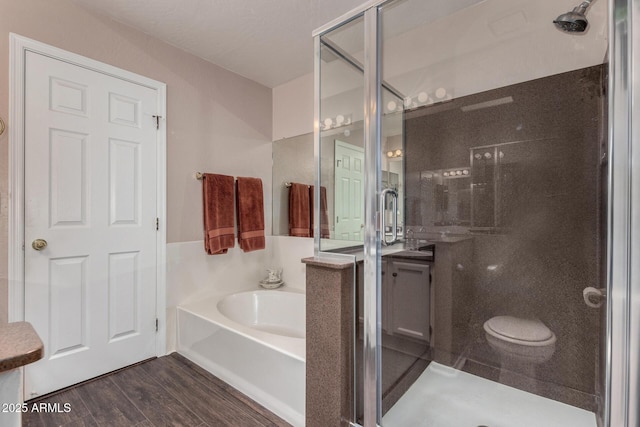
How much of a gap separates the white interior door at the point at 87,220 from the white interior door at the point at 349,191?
1503 mm

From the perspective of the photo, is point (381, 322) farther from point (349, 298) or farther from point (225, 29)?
point (225, 29)

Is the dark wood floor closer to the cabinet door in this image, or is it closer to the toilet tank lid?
the cabinet door

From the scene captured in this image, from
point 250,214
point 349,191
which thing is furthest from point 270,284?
point 349,191

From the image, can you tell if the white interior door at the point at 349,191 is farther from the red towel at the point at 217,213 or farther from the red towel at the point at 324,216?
the red towel at the point at 217,213

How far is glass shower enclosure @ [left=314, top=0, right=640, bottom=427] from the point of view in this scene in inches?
58.1

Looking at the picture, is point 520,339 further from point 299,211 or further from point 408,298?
point 299,211

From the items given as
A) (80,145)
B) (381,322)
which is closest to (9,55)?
(80,145)

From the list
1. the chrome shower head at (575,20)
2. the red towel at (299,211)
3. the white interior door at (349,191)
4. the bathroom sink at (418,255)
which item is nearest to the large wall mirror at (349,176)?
the white interior door at (349,191)

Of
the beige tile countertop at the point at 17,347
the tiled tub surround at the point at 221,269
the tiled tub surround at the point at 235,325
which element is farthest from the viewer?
the tiled tub surround at the point at 221,269

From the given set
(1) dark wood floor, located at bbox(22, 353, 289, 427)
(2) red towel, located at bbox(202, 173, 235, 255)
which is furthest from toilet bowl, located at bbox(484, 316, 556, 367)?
(2) red towel, located at bbox(202, 173, 235, 255)

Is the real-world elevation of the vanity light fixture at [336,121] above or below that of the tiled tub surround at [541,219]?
above

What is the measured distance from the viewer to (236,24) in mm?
2139

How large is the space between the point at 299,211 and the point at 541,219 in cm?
197

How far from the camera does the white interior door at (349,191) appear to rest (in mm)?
1516
